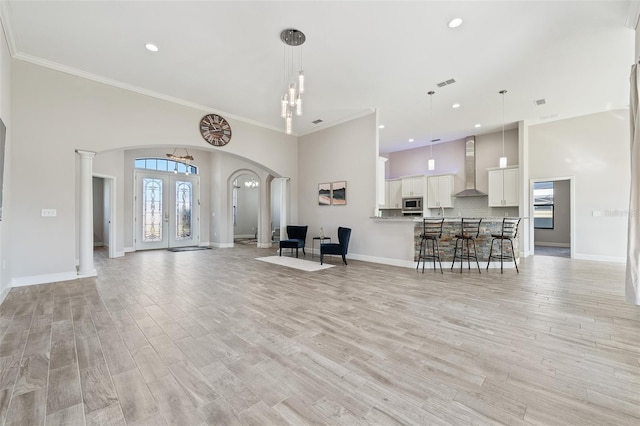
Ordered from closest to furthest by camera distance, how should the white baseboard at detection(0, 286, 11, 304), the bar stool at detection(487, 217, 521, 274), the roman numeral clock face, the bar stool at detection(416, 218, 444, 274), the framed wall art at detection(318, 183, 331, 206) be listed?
the white baseboard at detection(0, 286, 11, 304) → the bar stool at detection(487, 217, 521, 274) → the bar stool at detection(416, 218, 444, 274) → the roman numeral clock face → the framed wall art at detection(318, 183, 331, 206)

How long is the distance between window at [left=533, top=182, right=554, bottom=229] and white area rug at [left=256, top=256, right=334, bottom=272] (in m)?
8.43

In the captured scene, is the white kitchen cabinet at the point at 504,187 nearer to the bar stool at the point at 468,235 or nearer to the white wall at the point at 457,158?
the white wall at the point at 457,158

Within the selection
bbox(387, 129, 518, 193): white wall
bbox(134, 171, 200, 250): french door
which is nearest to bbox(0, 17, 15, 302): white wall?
bbox(134, 171, 200, 250): french door

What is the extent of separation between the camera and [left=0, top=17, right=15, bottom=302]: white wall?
3609 mm

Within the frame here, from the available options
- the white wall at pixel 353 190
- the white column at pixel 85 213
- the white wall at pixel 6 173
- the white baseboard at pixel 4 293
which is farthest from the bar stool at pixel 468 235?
the white wall at pixel 6 173

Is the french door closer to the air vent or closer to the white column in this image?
the white column

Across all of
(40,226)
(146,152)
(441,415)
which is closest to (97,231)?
(146,152)

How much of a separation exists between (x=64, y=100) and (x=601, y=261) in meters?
11.8

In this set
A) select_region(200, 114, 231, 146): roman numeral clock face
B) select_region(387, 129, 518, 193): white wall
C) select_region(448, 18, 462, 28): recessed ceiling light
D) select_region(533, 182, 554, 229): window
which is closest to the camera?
select_region(448, 18, 462, 28): recessed ceiling light

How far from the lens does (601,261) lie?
21.8ft

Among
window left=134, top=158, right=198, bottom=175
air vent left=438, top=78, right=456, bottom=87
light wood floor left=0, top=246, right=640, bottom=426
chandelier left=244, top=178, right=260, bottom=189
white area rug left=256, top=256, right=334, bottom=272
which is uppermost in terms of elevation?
air vent left=438, top=78, right=456, bottom=87

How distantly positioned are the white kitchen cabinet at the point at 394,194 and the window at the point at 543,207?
4.68m

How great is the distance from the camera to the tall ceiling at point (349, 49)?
332 cm

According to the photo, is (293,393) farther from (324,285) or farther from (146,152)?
(146,152)
